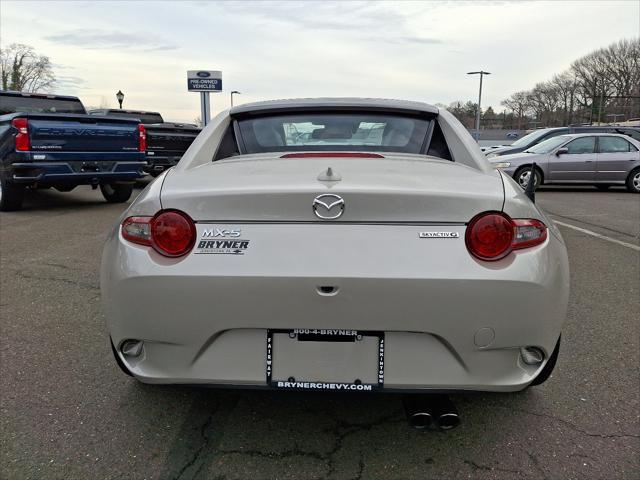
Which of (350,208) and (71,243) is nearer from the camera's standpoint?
(350,208)

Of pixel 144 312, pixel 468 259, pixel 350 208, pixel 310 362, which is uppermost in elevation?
pixel 350 208

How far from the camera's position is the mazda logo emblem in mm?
2043

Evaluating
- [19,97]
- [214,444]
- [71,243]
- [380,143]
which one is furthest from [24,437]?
[19,97]

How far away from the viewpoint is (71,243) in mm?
6492

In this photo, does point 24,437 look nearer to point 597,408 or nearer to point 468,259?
point 468,259

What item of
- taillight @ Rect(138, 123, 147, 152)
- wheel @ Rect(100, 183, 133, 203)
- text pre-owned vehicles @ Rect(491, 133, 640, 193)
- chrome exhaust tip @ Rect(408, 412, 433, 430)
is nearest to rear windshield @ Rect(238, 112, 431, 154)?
chrome exhaust tip @ Rect(408, 412, 433, 430)

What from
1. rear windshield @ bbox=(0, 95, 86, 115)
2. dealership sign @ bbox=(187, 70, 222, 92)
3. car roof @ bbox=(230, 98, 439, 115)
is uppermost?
dealership sign @ bbox=(187, 70, 222, 92)

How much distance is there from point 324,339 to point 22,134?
7.80m

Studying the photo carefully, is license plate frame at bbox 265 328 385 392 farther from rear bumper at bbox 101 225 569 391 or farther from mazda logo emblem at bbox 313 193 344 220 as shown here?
mazda logo emblem at bbox 313 193 344 220

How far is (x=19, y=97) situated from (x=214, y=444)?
10246 mm

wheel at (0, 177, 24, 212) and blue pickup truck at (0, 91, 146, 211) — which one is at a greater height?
blue pickup truck at (0, 91, 146, 211)

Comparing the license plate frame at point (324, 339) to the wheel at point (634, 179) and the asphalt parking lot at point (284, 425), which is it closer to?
the asphalt parking lot at point (284, 425)

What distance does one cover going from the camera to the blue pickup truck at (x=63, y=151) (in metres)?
8.16

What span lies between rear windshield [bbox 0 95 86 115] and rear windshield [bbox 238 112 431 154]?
351 inches
